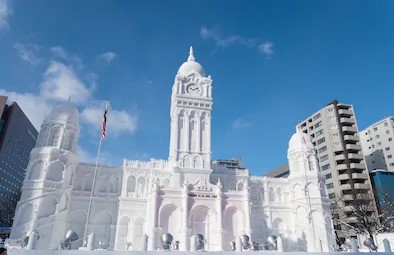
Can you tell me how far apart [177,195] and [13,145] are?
74943mm

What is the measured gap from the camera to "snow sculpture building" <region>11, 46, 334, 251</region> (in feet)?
127

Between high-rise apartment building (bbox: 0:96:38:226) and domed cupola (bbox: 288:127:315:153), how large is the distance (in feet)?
221

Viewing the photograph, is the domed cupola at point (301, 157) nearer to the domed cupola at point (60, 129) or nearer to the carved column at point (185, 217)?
the carved column at point (185, 217)

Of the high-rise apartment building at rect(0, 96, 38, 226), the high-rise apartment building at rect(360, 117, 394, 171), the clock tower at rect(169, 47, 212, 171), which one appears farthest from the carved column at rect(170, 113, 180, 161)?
the high-rise apartment building at rect(360, 117, 394, 171)

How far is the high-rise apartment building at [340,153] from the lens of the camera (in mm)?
68250

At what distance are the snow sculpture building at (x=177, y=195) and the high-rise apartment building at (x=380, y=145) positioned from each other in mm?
40103

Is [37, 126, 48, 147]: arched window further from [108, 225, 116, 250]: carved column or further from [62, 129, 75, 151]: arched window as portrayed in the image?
[108, 225, 116, 250]: carved column

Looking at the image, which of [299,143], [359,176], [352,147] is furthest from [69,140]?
[352,147]

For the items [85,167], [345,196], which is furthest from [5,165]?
[345,196]

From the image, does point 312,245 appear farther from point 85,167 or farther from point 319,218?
point 85,167

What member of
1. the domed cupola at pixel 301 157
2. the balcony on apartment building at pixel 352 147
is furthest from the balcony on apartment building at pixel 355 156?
the domed cupola at pixel 301 157

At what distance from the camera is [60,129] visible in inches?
1679

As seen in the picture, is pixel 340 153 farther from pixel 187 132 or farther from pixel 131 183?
pixel 131 183

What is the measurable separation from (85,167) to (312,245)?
3765 cm
